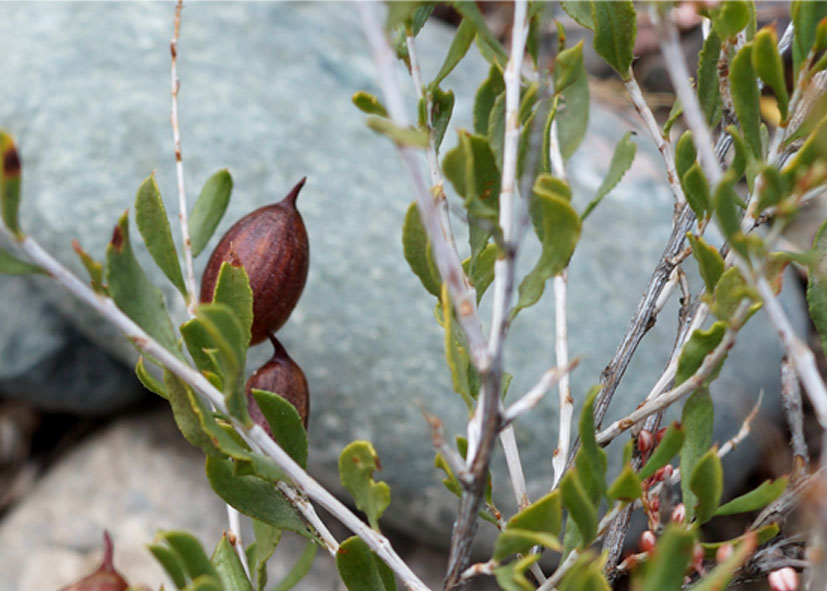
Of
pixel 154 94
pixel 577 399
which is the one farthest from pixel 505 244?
pixel 154 94

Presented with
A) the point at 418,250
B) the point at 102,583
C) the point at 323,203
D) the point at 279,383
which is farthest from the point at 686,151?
the point at 323,203

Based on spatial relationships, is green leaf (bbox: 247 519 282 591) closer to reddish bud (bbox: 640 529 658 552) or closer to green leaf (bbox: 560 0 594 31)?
reddish bud (bbox: 640 529 658 552)

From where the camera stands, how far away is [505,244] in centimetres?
35

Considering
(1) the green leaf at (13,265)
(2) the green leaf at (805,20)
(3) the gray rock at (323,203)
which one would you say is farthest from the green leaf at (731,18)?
(3) the gray rock at (323,203)

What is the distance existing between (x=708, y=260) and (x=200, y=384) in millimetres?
232

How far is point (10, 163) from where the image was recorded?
12.8 inches

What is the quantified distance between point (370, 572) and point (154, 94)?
124 centimetres

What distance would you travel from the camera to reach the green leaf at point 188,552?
1.12 feet

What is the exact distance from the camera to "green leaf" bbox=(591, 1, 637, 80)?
482 mm

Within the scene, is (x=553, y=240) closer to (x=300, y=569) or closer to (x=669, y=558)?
(x=669, y=558)

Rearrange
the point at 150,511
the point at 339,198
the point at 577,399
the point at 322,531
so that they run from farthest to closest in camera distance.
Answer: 1. the point at 150,511
2. the point at 339,198
3. the point at 577,399
4. the point at 322,531

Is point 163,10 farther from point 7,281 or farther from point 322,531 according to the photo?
point 322,531

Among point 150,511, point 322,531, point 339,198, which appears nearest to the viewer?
point 322,531

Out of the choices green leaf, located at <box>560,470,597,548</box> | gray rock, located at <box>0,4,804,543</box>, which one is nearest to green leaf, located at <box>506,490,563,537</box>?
green leaf, located at <box>560,470,597,548</box>
